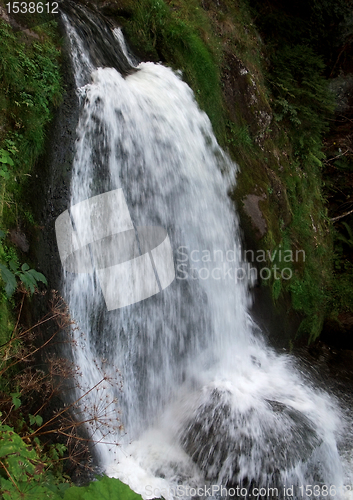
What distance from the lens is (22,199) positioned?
319 centimetres

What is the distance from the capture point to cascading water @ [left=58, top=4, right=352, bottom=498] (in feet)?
11.5

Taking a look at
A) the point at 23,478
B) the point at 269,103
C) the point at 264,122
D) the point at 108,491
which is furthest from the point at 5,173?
the point at 269,103

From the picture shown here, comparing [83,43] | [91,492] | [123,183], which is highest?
[83,43]

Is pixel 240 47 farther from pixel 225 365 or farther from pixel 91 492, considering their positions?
pixel 91 492

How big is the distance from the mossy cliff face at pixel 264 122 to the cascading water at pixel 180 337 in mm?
530

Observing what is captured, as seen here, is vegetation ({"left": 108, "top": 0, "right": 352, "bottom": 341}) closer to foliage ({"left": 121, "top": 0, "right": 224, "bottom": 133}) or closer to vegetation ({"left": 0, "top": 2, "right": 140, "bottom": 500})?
foliage ({"left": 121, "top": 0, "right": 224, "bottom": 133})

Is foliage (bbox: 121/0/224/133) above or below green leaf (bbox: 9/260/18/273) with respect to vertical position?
above

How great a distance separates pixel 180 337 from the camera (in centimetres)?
448

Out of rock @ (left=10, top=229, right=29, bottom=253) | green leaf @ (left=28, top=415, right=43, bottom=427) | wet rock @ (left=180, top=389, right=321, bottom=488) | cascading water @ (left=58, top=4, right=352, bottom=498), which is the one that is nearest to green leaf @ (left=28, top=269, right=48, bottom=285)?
rock @ (left=10, top=229, right=29, bottom=253)

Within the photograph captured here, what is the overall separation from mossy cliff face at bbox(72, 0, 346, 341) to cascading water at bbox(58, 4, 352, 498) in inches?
20.9

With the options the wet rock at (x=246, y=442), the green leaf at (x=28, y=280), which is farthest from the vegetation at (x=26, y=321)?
the wet rock at (x=246, y=442)

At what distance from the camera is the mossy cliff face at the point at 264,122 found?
5.79 metres

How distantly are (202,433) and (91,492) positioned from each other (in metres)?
2.45

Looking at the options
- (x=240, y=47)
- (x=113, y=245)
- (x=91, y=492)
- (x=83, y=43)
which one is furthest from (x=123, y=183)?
(x=240, y=47)
